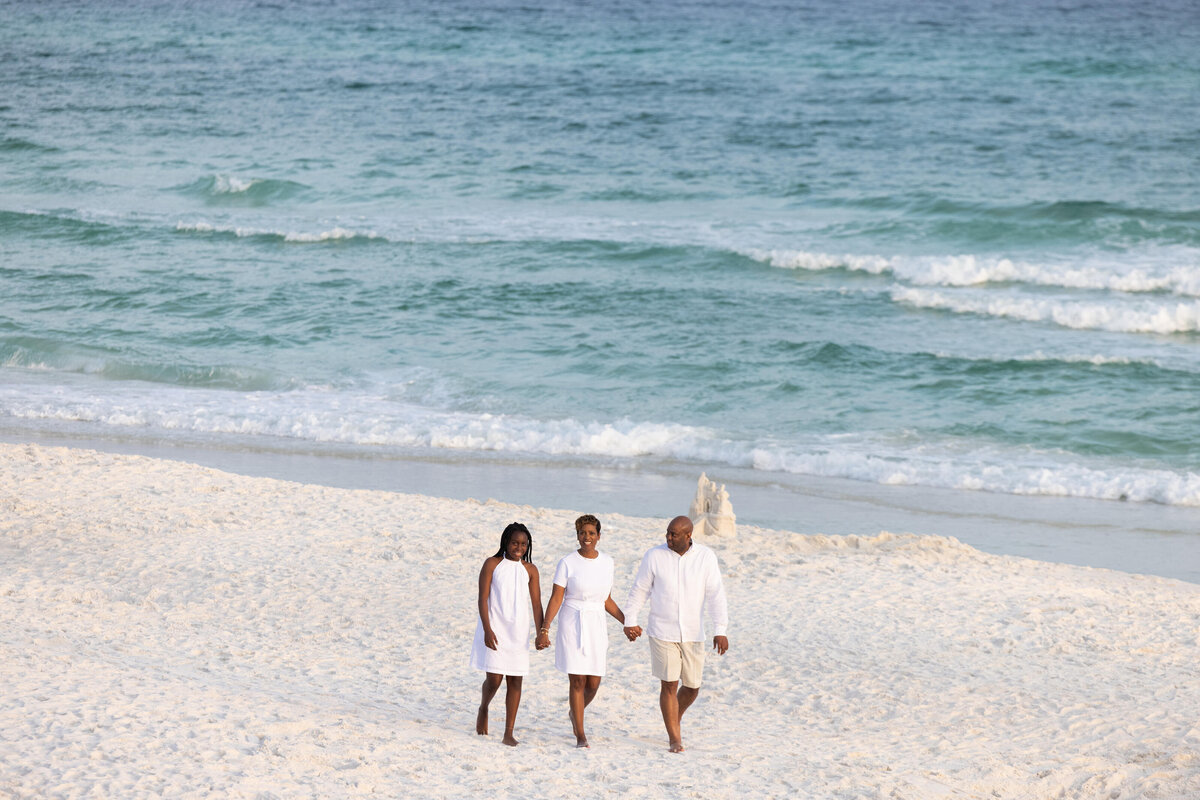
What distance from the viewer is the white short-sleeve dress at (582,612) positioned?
5.98 m

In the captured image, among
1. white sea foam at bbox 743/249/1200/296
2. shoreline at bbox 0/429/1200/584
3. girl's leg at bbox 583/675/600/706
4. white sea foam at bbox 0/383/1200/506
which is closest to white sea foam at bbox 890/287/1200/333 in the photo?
white sea foam at bbox 743/249/1200/296

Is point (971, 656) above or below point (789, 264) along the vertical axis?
below

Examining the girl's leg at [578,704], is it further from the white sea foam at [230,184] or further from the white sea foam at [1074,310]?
the white sea foam at [230,184]

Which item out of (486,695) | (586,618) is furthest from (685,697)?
(486,695)

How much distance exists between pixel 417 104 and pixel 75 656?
31595mm

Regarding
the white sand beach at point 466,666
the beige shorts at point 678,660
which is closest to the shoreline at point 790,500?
the white sand beach at point 466,666

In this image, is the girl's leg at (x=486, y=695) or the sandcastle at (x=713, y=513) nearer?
the girl's leg at (x=486, y=695)

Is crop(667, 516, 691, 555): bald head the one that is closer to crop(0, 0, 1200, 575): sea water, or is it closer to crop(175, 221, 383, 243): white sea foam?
crop(0, 0, 1200, 575): sea water

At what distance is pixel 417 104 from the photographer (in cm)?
3691

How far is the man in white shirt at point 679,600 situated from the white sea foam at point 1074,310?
14.2 metres

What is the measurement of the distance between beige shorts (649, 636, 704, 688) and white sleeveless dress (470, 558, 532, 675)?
66 cm

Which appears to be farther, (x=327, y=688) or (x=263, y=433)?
(x=263, y=433)

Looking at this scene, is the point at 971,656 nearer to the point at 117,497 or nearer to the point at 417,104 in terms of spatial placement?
the point at 117,497

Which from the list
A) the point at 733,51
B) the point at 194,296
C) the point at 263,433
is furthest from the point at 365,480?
the point at 733,51
